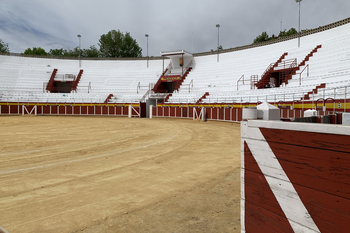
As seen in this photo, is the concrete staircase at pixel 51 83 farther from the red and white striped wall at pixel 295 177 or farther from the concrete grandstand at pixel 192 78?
the red and white striped wall at pixel 295 177

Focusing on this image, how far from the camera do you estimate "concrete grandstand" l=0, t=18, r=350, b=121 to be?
1988 cm

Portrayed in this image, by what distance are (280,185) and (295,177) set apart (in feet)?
0.50

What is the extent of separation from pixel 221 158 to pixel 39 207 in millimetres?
4408

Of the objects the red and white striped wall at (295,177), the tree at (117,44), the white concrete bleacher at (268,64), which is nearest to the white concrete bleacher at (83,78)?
the white concrete bleacher at (268,64)

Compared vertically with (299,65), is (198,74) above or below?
above

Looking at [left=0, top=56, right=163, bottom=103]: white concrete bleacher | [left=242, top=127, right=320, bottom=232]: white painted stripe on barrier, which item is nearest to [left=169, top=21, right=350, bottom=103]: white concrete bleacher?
[left=0, top=56, right=163, bottom=103]: white concrete bleacher

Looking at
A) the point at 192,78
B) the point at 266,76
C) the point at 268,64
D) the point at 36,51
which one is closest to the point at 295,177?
the point at 266,76

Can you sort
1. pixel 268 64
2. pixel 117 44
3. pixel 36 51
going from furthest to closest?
pixel 36 51 < pixel 117 44 < pixel 268 64

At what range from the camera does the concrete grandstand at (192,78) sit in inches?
782

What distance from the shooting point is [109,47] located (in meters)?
64.2

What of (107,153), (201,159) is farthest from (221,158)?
(107,153)

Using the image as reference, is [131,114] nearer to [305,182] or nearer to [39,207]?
[39,207]

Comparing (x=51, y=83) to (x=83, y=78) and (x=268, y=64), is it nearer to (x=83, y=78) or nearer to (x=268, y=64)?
(x=83, y=78)

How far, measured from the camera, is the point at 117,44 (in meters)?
64.2
